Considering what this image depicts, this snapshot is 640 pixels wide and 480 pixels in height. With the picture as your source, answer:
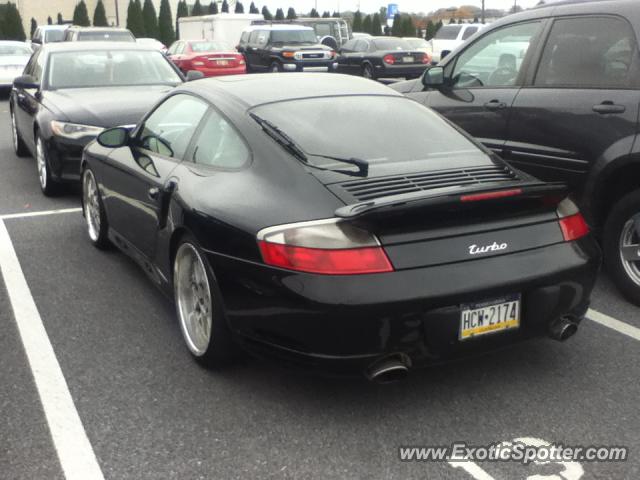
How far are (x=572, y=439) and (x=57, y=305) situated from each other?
323 centimetres

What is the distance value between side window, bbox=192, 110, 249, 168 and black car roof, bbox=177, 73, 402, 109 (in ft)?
0.55

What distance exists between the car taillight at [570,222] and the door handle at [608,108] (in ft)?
4.32

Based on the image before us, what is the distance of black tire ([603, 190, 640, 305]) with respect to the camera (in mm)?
4984

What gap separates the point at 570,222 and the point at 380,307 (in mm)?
1157

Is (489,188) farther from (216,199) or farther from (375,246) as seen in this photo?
(216,199)

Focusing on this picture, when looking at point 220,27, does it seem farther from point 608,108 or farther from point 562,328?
point 562,328

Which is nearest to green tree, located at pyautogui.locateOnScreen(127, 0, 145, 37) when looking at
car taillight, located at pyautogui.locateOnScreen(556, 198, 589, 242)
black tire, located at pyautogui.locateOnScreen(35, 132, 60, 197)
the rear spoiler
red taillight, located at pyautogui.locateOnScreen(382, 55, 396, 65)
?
red taillight, located at pyautogui.locateOnScreen(382, 55, 396, 65)

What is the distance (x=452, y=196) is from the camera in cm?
341

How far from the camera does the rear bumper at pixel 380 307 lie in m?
3.29

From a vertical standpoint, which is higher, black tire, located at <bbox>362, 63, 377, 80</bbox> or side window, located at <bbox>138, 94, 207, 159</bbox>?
side window, located at <bbox>138, 94, 207, 159</bbox>

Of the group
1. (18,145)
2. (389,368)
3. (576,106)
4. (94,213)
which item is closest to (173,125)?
(94,213)

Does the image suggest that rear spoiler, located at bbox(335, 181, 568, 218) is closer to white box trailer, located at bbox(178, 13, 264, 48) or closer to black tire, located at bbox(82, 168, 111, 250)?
black tire, located at bbox(82, 168, 111, 250)

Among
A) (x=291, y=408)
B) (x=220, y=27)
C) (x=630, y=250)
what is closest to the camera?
(x=291, y=408)

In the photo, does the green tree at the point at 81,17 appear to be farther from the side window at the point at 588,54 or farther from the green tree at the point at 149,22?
the side window at the point at 588,54
